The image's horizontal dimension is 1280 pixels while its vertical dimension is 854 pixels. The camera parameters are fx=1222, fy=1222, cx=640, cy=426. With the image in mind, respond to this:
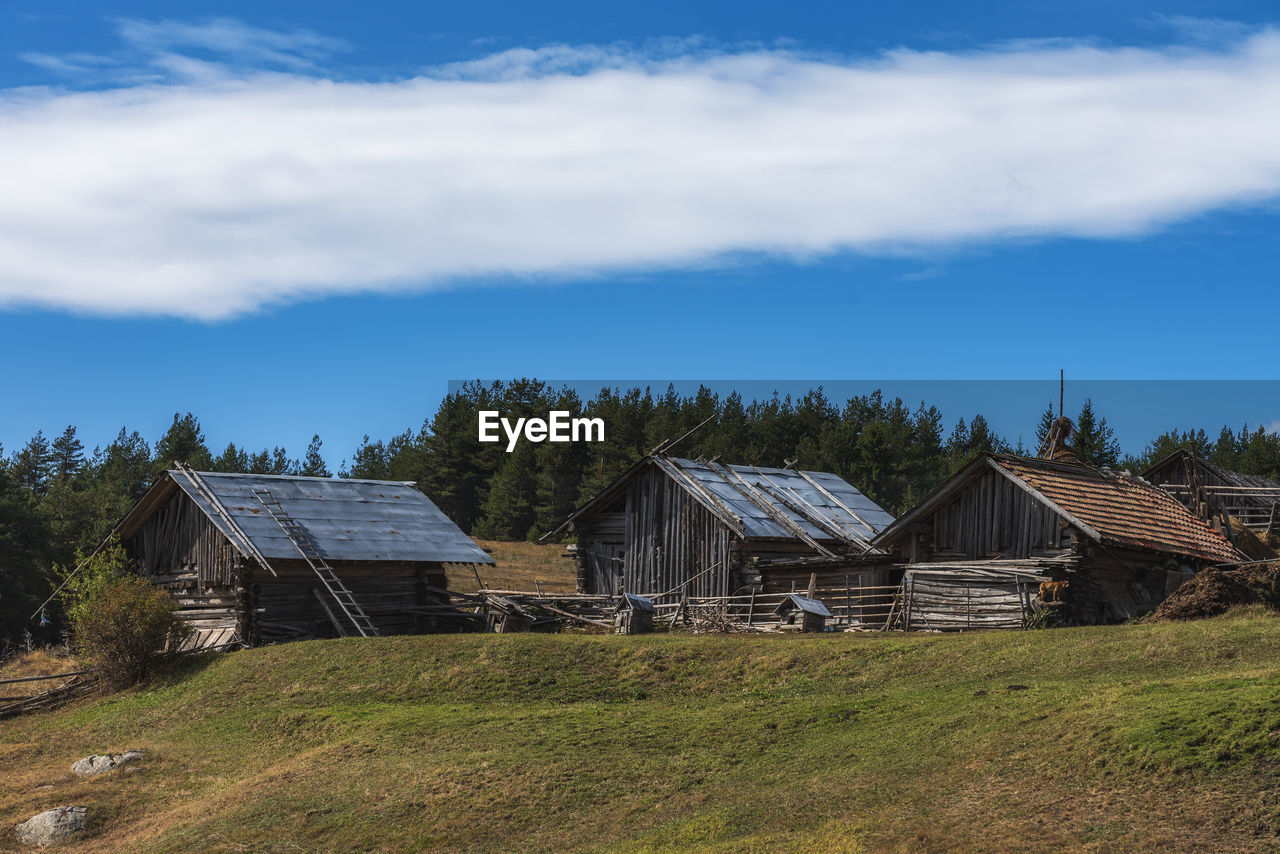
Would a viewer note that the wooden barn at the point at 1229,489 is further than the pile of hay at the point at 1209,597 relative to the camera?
Yes

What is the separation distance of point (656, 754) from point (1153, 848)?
8.69m

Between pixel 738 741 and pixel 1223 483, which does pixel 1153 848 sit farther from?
pixel 1223 483

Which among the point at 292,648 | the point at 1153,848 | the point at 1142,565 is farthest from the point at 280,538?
the point at 1153,848

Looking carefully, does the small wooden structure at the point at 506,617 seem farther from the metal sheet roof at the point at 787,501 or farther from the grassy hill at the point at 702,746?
the metal sheet roof at the point at 787,501

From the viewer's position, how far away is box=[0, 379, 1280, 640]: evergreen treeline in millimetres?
85875

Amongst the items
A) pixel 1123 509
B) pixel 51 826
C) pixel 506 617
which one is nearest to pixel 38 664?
pixel 506 617

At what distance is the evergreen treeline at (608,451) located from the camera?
85875 mm

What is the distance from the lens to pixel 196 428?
97.2 m

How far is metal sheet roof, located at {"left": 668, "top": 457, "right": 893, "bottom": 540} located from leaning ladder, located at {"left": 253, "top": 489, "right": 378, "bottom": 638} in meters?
11.7

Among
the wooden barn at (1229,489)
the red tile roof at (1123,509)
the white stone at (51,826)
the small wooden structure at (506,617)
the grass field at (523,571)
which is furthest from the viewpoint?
the grass field at (523,571)

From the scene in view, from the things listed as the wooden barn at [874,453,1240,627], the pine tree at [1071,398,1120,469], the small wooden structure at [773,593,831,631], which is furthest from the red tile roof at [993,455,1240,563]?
the pine tree at [1071,398,1120,469]

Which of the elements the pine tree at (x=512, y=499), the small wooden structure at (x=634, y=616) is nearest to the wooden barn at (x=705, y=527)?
the small wooden structure at (x=634, y=616)

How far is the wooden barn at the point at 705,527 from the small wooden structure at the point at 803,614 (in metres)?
3.50

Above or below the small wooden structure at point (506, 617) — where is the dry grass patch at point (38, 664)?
below
